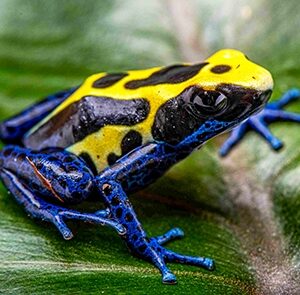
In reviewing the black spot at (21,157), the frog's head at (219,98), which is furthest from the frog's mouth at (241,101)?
the black spot at (21,157)

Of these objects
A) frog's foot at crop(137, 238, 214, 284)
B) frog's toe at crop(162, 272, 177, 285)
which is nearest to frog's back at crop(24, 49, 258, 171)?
frog's foot at crop(137, 238, 214, 284)

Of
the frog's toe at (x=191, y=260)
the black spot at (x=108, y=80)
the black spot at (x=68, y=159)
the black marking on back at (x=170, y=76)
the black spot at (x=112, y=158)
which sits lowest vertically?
the frog's toe at (x=191, y=260)

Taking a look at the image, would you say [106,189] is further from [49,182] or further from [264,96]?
[264,96]

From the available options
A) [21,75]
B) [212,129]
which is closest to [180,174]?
[212,129]

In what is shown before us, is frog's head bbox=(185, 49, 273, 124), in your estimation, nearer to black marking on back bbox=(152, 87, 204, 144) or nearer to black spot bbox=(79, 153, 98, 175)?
black marking on back bbox=(152, 87, 204, 144)

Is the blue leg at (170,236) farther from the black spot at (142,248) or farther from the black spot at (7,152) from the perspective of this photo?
the black spot at (7,152)

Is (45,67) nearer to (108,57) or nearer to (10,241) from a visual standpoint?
(108,57)
